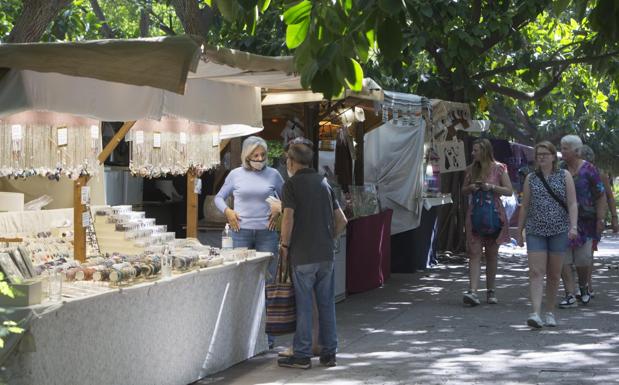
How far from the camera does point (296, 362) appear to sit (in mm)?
8141

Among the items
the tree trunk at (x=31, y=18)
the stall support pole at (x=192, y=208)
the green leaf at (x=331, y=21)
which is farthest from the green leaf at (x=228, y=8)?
the tree trunk at (x=31, y=18)

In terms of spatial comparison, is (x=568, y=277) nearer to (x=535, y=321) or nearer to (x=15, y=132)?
(x=535, y=321)

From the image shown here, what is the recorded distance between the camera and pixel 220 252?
8.52 metres

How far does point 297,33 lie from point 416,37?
10946 millimetres

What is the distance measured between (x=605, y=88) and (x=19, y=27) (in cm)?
2359

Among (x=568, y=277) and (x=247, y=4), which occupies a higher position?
(x=247, y=4)

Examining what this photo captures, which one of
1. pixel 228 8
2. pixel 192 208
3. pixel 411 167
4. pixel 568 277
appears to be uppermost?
pixel 228 8

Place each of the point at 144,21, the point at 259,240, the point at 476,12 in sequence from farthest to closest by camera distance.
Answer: the point at 144,21 → the point at 476,12 → the point at 259,240

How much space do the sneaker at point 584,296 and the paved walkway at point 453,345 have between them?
2.8 inches

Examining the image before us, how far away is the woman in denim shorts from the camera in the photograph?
984 centimetres

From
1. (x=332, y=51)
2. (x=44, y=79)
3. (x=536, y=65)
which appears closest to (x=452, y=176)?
(x=536, y=65)

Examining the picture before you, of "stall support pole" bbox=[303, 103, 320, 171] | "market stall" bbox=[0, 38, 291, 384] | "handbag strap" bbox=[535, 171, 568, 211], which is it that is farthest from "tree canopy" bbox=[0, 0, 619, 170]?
"stall support pole" bbox=[303, 103, 320, 171]

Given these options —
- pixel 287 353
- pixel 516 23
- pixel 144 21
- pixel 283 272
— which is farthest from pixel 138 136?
pixel 144 21

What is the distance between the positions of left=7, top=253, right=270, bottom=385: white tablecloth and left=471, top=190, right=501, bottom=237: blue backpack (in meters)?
3.44
